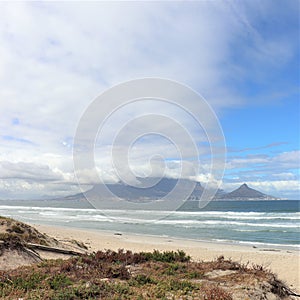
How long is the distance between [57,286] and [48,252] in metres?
7.35

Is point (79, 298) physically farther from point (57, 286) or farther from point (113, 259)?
point (113, 259)

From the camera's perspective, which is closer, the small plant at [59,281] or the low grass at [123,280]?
the low grass at [123,280]

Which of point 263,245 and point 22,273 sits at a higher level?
point 22,273

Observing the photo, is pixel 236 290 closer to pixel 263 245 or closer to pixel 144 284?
pixel 144 284

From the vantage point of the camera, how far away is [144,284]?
6145 mm

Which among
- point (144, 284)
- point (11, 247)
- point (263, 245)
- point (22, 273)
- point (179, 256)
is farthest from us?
point (263, 245)

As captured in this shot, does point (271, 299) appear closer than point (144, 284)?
Yes

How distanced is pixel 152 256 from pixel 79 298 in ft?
10.7

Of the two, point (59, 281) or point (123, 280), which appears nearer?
point (59, 281)

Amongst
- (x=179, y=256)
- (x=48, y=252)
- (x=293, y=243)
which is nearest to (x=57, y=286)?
(x=179, y=256)

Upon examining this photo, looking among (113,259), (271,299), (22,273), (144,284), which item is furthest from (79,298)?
(271,299)

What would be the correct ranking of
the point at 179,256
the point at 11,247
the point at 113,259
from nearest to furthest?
the point at 113,259 → the point at 179,256 → the point at 11,247

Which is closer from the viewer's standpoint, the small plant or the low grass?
the low grass

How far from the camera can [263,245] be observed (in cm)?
2484
